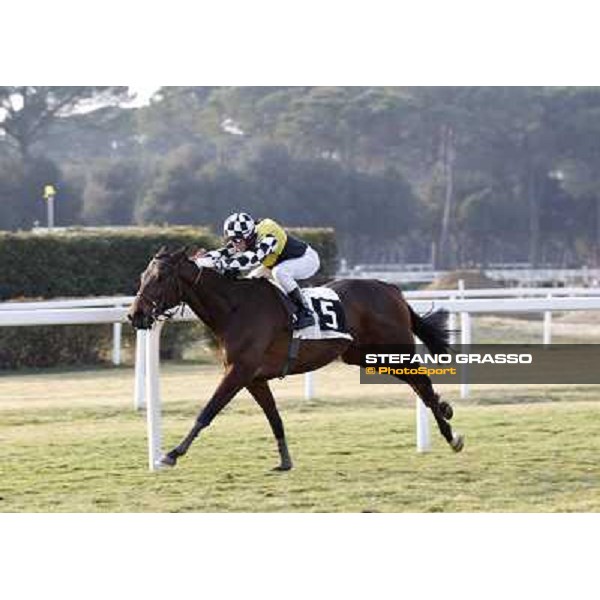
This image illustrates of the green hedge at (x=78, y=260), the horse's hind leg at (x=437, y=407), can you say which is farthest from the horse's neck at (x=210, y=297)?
A: the green hedge at (x=78, y=260)

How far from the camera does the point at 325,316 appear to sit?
936cm

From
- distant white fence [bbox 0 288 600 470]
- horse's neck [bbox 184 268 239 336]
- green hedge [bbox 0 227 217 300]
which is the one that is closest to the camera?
horse's neck [bbox 184 268 239 336]

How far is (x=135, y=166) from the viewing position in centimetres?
6162

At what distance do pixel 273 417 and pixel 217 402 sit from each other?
2.04 ft

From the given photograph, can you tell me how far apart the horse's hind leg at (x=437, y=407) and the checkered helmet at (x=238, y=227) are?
1392mm

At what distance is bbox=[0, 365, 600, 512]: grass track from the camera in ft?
26.4

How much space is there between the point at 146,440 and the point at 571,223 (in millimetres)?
54076

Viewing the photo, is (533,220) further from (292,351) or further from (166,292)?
(166,292)

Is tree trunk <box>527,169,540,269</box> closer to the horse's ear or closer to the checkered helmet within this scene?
the checkered helmet

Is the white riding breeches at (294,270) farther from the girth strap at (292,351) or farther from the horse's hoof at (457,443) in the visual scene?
the horse's hoof at (457,443)

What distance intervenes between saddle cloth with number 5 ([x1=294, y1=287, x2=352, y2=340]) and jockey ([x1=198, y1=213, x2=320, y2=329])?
58 mm

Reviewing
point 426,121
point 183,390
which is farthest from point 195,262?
point 426,121

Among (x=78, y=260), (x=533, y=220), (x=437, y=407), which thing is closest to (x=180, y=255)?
(x=437, y=407)

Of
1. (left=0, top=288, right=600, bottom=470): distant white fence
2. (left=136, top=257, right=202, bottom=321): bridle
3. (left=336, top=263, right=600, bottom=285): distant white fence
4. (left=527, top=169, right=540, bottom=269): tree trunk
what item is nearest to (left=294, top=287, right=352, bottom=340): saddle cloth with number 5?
(left=136, top=257, right=202, bottom=321): bridle
